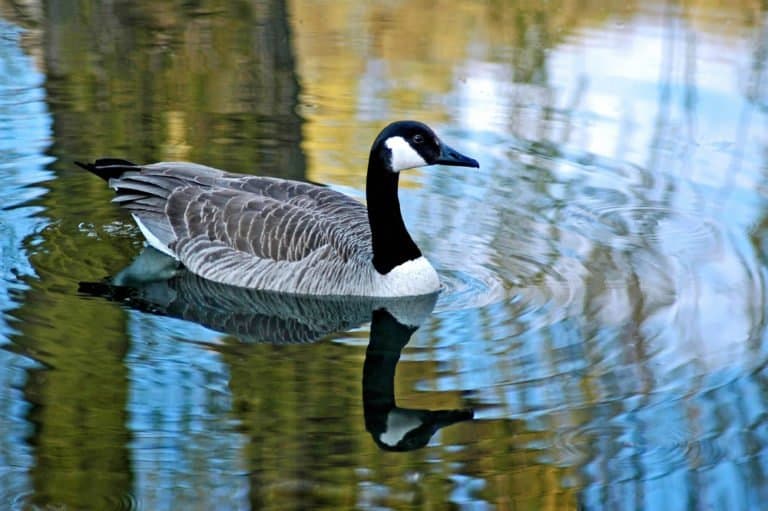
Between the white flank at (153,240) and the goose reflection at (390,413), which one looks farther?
the white flank at (153,240)

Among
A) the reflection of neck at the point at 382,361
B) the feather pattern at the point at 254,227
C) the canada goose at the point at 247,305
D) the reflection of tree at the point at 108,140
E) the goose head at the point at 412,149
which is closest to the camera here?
the reflection of tree at the point at 108,140

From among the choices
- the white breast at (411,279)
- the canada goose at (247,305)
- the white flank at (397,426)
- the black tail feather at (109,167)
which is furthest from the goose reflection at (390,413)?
the black tail feather at (109,167)

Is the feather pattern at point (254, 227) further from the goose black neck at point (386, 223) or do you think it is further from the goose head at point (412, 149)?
the goose head at point (412, 149)

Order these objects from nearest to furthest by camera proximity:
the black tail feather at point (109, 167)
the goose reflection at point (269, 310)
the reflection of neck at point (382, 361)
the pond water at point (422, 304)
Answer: the pond water at point (422, 304)
the reflection of neck at point (382, 361)
the goose reflection at point (269, 310)
the black tail feather at point (109, 167)

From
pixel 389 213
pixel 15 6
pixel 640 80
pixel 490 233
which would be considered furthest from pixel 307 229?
pixel 15 6

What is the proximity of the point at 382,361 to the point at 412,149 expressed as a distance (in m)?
1.47

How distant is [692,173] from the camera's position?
10.6m

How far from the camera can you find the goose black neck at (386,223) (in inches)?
332

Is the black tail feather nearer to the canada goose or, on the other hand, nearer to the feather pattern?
the feather pattern

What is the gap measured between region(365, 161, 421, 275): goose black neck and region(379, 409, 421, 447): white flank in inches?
74.8

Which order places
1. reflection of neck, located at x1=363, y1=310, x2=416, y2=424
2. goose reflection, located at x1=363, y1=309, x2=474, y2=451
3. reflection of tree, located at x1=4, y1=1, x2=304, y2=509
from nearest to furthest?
reflection of tree, located at x1=4, y1=1, x2=304, y2=509, goose reflection, located at x1=363, y1=309, x2=474, y2=451, reflection of neck, located at x1=363, y1=310, x2=416, y2=424

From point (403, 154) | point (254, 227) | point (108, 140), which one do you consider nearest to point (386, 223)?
point (403, 154)

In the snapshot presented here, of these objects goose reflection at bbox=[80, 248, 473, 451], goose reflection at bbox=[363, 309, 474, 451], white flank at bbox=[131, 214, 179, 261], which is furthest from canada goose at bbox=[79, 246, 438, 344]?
goose reflection at bbox=[363, 309, 474, 451]

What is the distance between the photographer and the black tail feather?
9.05 metres
